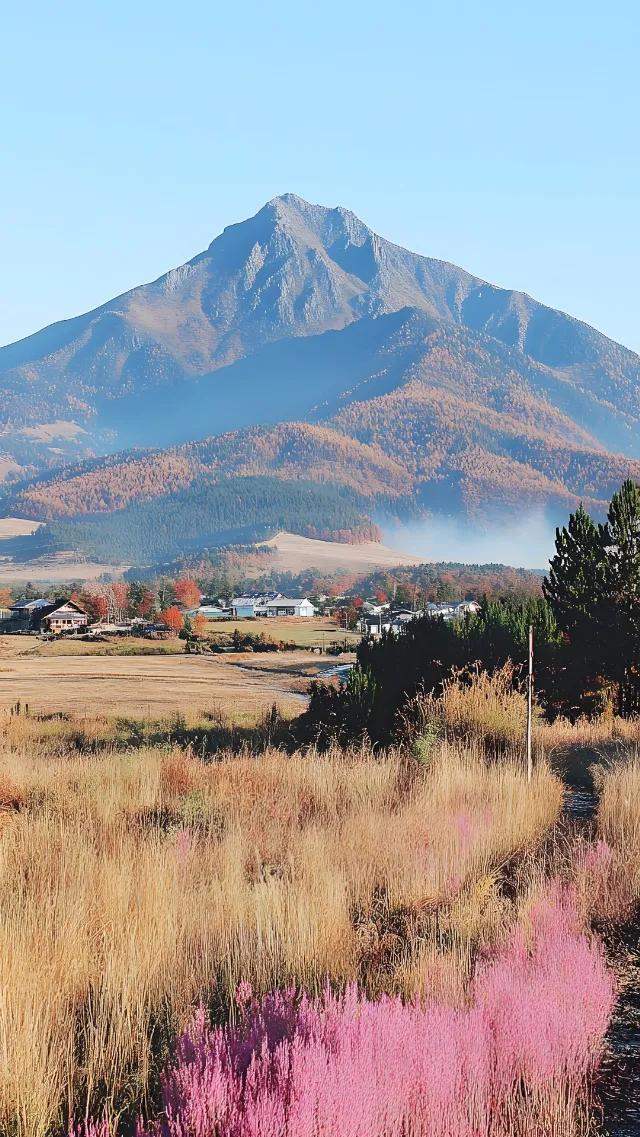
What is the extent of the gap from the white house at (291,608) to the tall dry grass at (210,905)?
113269 mm

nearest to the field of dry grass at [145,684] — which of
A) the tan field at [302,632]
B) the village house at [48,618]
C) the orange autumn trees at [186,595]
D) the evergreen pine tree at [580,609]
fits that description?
the evergreen pine tree at [580,609]

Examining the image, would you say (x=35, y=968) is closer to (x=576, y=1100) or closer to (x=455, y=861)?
(x=576, y=1100)

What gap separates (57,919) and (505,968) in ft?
6.99

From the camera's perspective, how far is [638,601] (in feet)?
69.9

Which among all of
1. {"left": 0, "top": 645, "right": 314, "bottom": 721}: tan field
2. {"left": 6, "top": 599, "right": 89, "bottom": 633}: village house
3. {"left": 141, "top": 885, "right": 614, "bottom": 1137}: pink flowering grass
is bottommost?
{"left": 0, "top": 645, "right": 314, "bottom": 721}: tan field

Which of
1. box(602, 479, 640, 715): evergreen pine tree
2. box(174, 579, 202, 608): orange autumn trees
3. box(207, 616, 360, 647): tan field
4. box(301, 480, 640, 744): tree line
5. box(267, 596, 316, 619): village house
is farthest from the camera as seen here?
box(174, 579, 202, 608): orange autumn trees

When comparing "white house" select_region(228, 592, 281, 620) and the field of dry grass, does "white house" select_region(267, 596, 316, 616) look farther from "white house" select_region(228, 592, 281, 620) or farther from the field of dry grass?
the field of dry grass

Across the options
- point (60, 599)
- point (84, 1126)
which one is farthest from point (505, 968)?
point (60, 599)

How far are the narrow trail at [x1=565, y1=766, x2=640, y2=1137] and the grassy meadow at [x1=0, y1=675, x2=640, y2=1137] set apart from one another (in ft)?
0.38

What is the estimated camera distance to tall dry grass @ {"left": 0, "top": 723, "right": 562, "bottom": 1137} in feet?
12.7

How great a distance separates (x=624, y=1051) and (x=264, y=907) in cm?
180

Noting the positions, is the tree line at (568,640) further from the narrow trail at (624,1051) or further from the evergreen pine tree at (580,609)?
the narrow trail at (624,1051)

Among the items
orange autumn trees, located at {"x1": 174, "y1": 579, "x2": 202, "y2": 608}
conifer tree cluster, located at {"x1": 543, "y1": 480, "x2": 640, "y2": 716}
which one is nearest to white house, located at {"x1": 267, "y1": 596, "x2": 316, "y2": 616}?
orange autumn trees, located at {"x1": 174, "y1": 579, "x2": 202, "y2": 608}

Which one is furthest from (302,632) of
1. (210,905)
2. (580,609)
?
(210,905)
